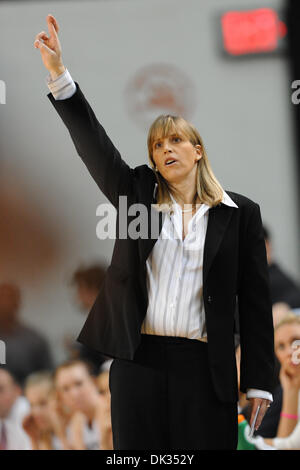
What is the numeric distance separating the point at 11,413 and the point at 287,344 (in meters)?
1.21

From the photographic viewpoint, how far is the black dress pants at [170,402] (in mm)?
1291

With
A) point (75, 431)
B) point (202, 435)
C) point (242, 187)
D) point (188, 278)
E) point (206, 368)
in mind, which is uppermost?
point (242, 187)

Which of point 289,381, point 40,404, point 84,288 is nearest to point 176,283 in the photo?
point 84,288

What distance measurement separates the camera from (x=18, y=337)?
2.47 meters

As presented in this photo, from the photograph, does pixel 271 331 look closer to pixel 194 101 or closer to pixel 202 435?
pixel 202 435

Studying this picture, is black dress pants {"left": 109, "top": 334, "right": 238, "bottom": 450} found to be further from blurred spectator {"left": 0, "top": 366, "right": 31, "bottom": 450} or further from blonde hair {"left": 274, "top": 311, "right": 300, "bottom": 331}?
blurred spectator {"left": 0, "top": 366, "right": 31, "bottom": 450}

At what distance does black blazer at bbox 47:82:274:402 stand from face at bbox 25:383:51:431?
1.21 metres

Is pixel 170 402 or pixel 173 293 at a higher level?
pixel 173 293

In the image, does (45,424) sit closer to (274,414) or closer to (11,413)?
(11,413)

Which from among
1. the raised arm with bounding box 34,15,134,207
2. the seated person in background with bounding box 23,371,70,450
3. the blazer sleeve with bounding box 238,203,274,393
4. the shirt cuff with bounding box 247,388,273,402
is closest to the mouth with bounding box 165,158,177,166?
the raised arm with bounding box 34,15,134,207

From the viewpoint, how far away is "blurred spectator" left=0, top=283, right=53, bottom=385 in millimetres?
2461

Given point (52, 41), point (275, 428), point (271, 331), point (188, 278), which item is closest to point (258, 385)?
point (271, 331)

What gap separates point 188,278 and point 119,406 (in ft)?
A: 1.07

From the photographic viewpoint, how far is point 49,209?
2.46 m
